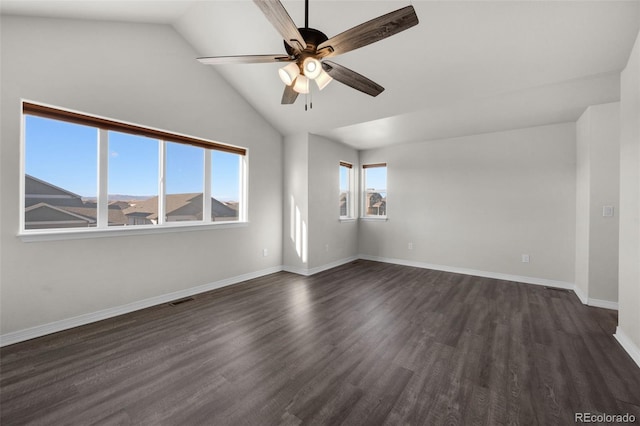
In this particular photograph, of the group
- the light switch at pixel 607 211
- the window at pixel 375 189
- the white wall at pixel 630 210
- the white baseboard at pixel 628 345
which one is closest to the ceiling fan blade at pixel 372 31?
the white wall at pixel 630 210

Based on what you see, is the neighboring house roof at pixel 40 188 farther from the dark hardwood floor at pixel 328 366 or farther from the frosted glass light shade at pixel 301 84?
the frosted glass light shade at pixel 301 84

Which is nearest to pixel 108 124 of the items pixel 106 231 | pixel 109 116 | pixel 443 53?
pixel 109 116

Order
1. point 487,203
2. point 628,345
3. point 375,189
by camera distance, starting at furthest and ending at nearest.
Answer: point 375,189
point 487,203
point 628,345

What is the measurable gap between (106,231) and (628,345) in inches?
200

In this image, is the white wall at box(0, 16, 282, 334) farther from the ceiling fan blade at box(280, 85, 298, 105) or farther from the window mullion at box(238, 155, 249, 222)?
the ceiling fan blade at box(280, 85, 298, 105)

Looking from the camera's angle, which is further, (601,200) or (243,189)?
(243,189)

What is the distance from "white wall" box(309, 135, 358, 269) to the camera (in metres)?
4.67

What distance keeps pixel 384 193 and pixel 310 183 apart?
1.93 metres

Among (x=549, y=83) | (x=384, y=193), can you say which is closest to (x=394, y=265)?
(x=384, y=193)

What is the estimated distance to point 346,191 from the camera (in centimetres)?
588

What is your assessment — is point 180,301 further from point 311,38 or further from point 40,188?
point 311,38

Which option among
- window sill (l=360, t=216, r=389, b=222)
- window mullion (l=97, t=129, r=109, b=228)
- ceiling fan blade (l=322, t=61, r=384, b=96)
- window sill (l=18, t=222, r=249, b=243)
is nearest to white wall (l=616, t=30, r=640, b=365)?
ceiling fan blade (l=322, t=61, r=384, b=96)

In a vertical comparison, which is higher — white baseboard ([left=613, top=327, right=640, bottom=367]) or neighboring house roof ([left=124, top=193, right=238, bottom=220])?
neighboring house roof ([left=124, top=193, right=238, bottom=220])

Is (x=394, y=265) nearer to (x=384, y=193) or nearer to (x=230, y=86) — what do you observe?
(x=384, y=193)
